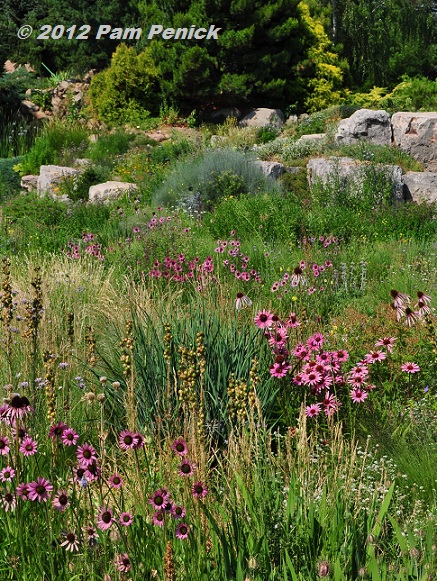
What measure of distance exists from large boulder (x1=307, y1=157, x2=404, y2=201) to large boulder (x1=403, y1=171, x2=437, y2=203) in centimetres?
35

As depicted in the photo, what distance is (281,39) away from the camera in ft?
60.8

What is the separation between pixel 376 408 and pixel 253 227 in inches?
173

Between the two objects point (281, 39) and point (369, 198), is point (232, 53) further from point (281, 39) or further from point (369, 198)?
point (369, 198)

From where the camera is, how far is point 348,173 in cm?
1078

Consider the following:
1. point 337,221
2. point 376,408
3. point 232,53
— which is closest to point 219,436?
point 376,408

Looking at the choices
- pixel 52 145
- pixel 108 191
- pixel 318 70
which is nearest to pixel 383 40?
pixel 318 70

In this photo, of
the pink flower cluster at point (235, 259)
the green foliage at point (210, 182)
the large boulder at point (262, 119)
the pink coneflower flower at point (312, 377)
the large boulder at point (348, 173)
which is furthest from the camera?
the large boulder at point (262, 119)

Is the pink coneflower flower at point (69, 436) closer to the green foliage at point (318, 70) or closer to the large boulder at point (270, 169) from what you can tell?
the large boulder at point (270, 169)

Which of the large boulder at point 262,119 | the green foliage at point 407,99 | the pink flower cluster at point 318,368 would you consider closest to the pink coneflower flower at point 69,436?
the pink flower cluster at point 318,368

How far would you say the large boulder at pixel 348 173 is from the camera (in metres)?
10.4

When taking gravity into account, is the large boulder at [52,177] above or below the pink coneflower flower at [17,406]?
above

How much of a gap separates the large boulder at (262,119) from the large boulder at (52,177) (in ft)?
17.5

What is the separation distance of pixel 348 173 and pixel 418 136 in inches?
118

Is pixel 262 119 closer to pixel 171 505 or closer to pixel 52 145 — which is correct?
pixel 52 145
